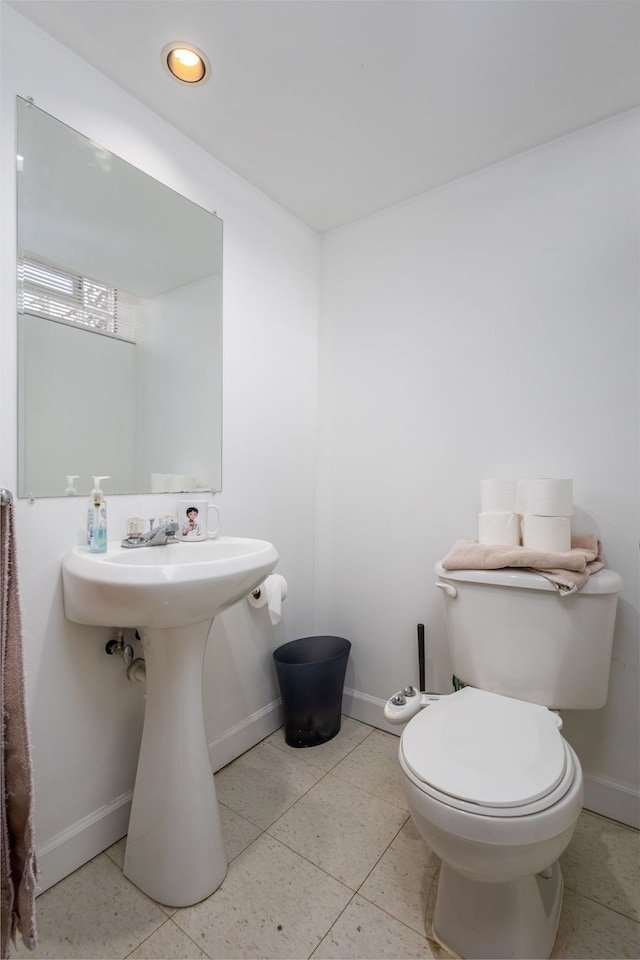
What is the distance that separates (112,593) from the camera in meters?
0.97

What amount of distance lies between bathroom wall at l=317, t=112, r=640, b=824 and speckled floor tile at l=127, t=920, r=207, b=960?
3.38 ft

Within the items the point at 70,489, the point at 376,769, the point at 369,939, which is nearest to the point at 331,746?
the point at 376,769

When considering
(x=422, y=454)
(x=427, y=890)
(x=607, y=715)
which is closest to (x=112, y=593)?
(x=427, y=890)

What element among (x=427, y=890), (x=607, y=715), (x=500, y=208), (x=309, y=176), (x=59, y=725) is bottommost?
(x=427, y=890)

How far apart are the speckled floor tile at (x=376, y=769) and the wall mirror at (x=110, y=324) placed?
1143 millimetres

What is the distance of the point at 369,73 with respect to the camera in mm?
1258

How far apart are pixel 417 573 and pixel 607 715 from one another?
740 millimetres

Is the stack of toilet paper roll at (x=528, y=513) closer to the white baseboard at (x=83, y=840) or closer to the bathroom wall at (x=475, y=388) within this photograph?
the bathroom wall at (x=475, y=388)

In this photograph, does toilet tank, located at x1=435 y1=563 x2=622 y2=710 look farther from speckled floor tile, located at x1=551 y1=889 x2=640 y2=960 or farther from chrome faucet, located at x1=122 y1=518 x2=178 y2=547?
chrome faucet, located at x1=122 y1=518 x2=178 y2=547

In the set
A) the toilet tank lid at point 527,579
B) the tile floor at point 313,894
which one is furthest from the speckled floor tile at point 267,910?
the toilet tank lid at point 527,579

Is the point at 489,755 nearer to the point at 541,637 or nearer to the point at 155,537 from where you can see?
the point at 541,637

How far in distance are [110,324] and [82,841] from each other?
1.46 m

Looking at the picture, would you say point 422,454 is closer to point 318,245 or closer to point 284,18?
point 318,245

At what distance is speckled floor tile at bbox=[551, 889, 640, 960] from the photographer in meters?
0.99
